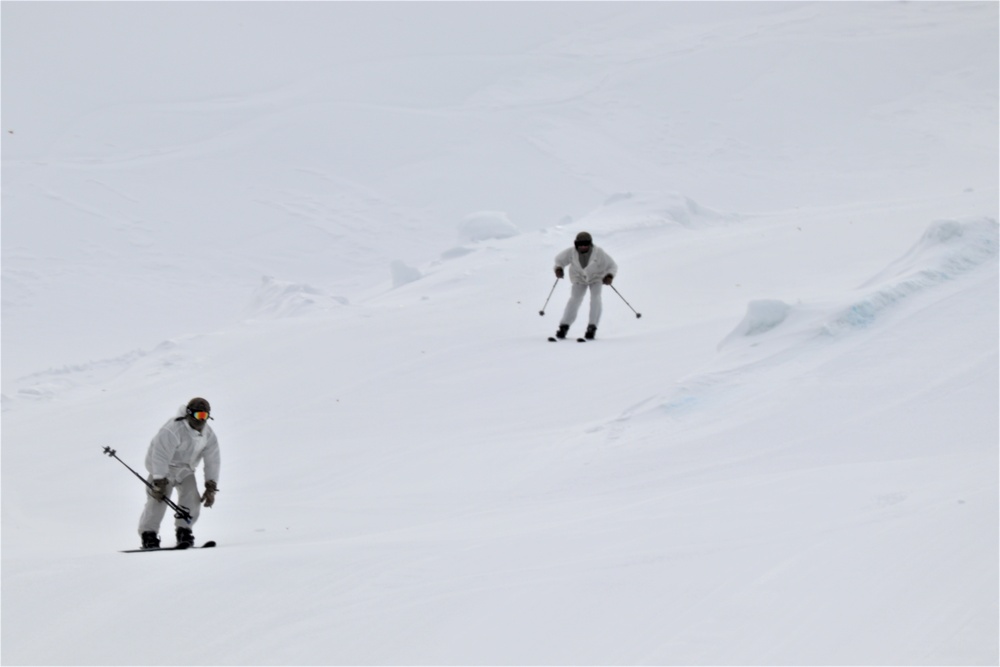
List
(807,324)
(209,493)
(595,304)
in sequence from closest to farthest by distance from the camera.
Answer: (209,493) → (807,324) → (595,304)

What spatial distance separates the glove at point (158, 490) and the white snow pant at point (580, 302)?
6.93m

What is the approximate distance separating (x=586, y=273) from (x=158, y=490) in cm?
712

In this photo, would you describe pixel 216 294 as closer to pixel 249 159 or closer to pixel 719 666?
pixel 249 159

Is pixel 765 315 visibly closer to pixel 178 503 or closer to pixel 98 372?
pixel 178 503

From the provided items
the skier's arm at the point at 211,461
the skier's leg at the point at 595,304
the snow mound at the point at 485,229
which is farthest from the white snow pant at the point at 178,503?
the snow mound at the point at 485,229

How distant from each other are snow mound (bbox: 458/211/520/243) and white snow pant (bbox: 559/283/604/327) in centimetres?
833

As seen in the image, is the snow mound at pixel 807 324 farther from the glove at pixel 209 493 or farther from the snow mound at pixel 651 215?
the snow mound at pixel 651 215

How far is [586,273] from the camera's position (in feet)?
46.8

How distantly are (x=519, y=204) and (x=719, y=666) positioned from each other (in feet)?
86.1

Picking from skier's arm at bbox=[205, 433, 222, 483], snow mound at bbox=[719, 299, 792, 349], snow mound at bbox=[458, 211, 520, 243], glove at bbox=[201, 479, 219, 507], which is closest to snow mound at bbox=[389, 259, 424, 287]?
snow mound at bbox=[458, 211, 520, 243]

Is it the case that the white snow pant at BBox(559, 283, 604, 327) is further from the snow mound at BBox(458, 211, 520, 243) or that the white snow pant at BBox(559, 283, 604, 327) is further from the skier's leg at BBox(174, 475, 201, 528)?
the snow mound at BBox(458, 211, 520, 243)

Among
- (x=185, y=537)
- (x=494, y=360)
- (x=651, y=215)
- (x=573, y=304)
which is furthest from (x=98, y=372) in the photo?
(x=651, y=215)

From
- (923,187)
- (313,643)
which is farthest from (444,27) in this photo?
(313,643)

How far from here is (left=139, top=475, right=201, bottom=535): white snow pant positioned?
27.2 feet
